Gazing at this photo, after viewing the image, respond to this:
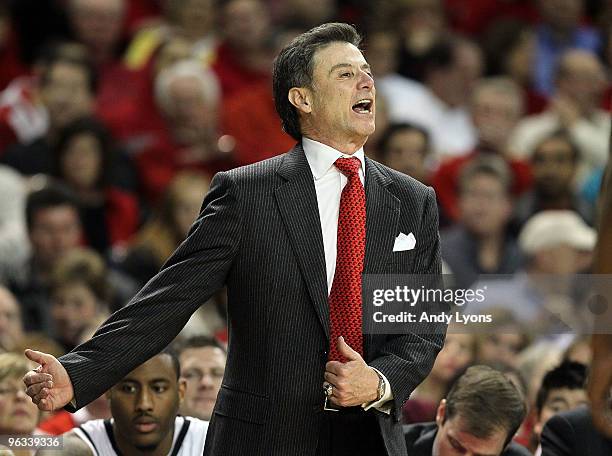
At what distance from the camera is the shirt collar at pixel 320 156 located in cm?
399

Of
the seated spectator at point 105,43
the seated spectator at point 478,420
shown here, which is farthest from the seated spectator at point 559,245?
the seated spectator at point 478,420

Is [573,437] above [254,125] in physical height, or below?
below

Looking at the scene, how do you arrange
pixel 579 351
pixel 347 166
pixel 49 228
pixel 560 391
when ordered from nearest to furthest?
pixel 347 166 < pixel 560 391 < pixel 579 351 < pixel 49 228

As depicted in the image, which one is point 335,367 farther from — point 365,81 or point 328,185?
point 365,81

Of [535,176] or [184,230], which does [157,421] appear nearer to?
[184,230]

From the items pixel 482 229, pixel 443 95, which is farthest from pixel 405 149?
pixel 443 95

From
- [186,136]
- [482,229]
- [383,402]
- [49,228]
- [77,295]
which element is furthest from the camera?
[186,136]

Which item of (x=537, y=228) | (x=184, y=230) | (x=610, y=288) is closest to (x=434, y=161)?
(x=537, y=228)

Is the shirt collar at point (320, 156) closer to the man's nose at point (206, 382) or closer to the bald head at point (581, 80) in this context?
the man's nose at point (206, 382)

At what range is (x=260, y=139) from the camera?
8.48 metres

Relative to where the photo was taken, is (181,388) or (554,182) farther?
(554,182)

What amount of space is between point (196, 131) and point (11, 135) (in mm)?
1107

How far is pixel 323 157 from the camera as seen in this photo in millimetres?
3992

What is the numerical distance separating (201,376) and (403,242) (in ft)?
3.95
